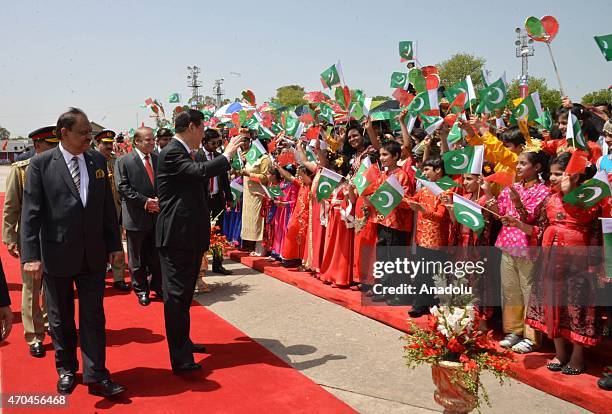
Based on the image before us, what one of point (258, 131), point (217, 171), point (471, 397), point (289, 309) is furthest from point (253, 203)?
point (471, 397)

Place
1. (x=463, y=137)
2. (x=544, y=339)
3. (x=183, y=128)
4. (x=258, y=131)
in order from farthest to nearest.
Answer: (x=258, y=131) → (x=463, y=137) → (x=544, y=339) → (x=183, y=128)

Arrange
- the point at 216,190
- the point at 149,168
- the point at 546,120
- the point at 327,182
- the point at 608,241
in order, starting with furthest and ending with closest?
the point at 216,190 → the point at 149,168 → the point at 327,182 → the point at 546,120 → the point at 608,241

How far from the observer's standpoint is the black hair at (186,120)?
3.67 metres

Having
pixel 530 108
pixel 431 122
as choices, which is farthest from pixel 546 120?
pixel 431 122

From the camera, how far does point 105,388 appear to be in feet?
10.5

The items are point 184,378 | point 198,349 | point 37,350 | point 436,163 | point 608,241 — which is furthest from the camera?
point 436,163

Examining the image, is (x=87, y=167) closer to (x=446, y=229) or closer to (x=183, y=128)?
(x=183, y=128)

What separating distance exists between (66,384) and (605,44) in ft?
14.1

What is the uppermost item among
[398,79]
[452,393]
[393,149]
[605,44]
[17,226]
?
[398,79]

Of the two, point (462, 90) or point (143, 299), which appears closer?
point (462, 90)

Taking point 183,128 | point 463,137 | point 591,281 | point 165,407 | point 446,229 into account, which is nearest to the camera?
point 165,407

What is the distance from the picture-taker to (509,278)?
3902 mm

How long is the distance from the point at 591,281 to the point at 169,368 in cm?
296

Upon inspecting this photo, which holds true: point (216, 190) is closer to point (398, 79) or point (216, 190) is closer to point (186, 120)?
point (398, 79)
